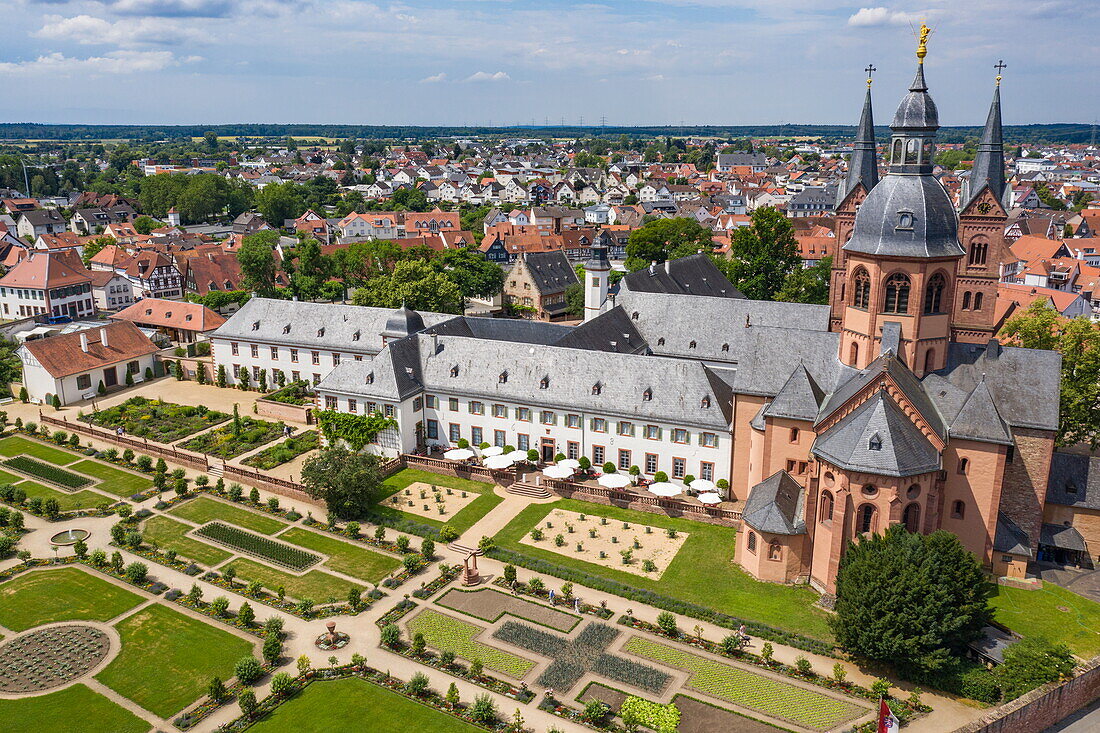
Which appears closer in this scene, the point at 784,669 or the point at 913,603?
the point at 913,603

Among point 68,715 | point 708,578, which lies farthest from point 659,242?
point 68,715

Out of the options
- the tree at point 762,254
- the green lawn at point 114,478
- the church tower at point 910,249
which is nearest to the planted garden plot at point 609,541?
the church tower at point 910,249

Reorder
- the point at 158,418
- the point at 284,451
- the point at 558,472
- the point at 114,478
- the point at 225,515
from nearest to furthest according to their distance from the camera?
the point at 225,515
the point at 558,472
the point at 114,478
the point at 284,451
the point at 158,418

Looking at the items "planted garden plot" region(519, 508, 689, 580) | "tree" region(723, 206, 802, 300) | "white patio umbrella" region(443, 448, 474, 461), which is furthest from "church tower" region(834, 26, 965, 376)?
"tree" region(723, 206, 802, 300)

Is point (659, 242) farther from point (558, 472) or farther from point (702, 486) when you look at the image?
point (702, 486)

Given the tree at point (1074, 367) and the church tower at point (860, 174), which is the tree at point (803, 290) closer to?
the church tower at point (860, 174)

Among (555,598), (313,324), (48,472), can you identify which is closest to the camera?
(555,598)

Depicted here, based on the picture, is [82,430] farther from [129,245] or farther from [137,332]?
[129,245]
